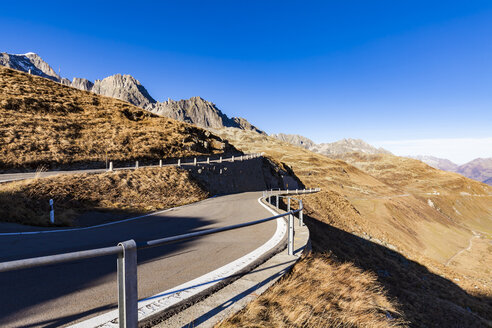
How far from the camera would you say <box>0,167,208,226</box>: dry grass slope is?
34.4 feet

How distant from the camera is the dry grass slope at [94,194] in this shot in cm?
1050

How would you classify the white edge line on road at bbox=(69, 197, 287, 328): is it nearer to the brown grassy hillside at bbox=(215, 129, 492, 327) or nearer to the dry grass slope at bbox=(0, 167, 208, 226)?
the brown grassy hillside at bbox=(215, 129, 492, 327)

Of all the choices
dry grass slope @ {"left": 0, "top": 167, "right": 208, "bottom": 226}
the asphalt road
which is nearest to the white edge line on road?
the asphalt road

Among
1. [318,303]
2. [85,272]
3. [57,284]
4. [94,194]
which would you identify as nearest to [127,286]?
[318,303]

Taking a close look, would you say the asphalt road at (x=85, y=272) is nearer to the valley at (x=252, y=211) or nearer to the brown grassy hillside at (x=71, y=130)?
the valley at (x=252, y=211)

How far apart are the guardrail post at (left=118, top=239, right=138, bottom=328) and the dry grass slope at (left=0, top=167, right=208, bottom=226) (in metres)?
10.7

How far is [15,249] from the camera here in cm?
614

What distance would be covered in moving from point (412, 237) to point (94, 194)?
162 feet

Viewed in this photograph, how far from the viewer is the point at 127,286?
2.12 m

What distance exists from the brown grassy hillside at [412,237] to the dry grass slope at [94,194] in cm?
1040

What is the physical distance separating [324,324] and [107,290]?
3218 mm

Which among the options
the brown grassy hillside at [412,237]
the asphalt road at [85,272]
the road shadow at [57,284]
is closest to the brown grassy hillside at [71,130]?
the asphalt road at [85,272]

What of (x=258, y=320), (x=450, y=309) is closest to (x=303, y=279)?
(x=258, y=320)

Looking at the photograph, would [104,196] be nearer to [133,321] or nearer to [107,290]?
[107,290]
